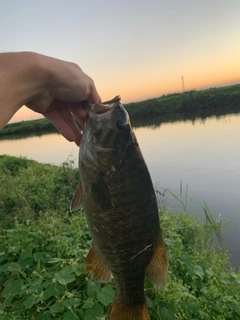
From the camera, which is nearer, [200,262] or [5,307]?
[5,307]

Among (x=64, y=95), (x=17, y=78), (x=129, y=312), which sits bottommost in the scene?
(x=129, y=312)

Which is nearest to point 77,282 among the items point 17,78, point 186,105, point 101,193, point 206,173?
point 101,193

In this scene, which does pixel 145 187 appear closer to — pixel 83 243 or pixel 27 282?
pixel 27 282

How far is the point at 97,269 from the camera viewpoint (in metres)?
2.18

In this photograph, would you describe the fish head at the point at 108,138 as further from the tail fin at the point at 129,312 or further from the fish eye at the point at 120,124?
the tail fin at the point at 129,312

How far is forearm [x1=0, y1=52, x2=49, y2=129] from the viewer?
6.00 feet

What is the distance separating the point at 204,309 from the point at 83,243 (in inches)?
64.5

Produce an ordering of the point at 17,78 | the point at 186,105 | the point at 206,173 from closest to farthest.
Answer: the point at 17,78, the point at 206,173, the point at 186,105

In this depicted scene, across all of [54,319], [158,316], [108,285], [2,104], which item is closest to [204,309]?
[158,316]

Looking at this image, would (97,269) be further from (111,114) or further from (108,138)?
(111,114)

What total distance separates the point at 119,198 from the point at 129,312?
0.85m

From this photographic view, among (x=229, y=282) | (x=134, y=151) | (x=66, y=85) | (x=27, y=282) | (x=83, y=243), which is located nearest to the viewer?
(x=134, y=151)

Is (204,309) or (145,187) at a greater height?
(145,187)

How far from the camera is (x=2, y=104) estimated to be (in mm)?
1827
